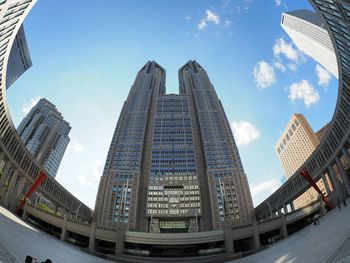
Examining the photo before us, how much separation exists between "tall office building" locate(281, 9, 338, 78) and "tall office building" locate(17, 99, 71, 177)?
542 feet

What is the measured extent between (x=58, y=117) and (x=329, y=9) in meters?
183

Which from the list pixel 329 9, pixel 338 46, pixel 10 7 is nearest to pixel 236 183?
pixel 338 46

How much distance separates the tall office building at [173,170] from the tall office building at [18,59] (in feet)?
187

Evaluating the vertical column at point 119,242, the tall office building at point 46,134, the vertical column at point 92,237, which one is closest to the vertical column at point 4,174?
the vertical column at point 92,237

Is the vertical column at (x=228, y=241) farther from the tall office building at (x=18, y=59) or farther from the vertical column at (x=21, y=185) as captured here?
the tall office building at (x=18, y=59)

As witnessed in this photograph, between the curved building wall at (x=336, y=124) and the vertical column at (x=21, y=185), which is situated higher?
the curved building wall at (x=336, y=124)

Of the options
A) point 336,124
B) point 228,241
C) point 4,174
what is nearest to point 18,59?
point 4,174

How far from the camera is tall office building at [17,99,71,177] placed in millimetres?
157625

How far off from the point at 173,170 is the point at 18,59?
96.3 m

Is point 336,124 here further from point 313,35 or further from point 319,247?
point 313,35

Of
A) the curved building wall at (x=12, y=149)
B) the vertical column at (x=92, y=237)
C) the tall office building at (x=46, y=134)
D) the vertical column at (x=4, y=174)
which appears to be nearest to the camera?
the curved building wall at (x=12, y=149)

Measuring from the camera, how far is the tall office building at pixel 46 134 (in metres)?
158

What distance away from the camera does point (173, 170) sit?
351 feet

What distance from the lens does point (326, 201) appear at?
1895 inches
